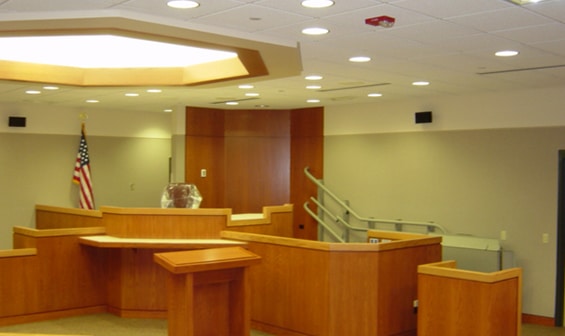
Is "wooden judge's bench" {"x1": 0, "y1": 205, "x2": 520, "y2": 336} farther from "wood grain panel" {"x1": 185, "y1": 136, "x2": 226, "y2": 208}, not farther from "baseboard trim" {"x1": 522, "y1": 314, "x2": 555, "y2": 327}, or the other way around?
"wood grain panel" {"x1": 185, "y1": 136, "x2": 226, "y2": 208}

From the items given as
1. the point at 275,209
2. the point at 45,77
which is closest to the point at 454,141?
the point at 275,209

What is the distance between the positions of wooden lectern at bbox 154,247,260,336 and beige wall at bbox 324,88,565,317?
4.56 m

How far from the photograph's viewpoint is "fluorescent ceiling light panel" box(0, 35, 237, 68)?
590 centimetres

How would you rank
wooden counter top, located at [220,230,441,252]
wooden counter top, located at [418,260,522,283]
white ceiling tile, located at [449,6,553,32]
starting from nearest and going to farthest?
white ceiling tile, located at [449,6,553,32] < wooden counter top, located at [418,260,522,283] < wooden counter top, located at [220,230,441,252]

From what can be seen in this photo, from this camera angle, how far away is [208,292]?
480 cm

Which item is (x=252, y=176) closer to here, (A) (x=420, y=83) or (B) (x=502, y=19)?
(A) (x=420, y=83)

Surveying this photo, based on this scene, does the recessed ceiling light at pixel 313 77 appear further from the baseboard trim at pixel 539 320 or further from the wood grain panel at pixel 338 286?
the baseboard trim at pixel 539 320

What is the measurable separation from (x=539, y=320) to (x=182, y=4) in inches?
247

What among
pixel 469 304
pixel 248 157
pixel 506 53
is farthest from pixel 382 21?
pixel 248 157

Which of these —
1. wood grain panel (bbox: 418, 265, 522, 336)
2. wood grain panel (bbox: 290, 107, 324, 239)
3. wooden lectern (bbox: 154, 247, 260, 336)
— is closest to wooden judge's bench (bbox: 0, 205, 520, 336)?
wooden lectern (bbox: 154, 247, 260, 336)

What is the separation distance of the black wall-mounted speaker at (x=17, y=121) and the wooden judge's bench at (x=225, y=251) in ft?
9.70

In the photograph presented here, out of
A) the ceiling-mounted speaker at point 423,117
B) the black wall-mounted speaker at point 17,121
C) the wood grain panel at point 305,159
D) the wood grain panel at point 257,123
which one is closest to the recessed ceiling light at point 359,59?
the ceiling-mounted speaker at point 423,117

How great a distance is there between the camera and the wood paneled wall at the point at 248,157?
441 inches

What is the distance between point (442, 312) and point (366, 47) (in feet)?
8.07
